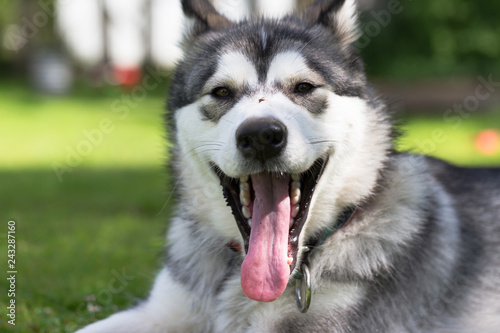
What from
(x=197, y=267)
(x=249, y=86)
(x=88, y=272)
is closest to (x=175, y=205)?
(x=197, y=267)

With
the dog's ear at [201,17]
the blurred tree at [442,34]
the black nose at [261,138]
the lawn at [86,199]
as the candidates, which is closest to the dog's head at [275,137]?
the black nose at [261,138]

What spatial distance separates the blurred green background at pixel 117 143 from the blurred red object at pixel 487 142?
0.04 m

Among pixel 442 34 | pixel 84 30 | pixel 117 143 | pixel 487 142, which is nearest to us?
pixel 487 142

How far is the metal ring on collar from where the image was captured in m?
2.89

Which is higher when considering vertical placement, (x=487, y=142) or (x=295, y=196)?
(x=295, y=196)

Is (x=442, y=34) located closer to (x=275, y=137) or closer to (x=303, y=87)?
(x=303, y=87)

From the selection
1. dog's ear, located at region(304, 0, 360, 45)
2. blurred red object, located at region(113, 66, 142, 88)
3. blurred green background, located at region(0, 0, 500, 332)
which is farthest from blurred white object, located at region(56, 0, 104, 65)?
dog's ear, located at region(304, 0, 360, 45)

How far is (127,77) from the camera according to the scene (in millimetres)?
17219

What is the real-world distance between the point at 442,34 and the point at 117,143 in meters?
8.26

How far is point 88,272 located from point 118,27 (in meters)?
19.4

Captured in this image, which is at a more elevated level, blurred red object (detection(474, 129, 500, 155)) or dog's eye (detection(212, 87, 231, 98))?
dog's eye (detection(212, 87, 231, 98))

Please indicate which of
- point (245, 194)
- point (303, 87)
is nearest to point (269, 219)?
point (245, 194)

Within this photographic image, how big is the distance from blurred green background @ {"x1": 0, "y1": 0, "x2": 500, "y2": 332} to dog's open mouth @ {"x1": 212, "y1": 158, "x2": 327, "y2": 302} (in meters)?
0.65

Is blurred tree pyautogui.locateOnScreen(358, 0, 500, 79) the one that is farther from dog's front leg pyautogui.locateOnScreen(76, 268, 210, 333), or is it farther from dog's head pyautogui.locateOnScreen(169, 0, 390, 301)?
dog's front leg pyautogui.locateOnScreen(76, 268, 210, 333)
